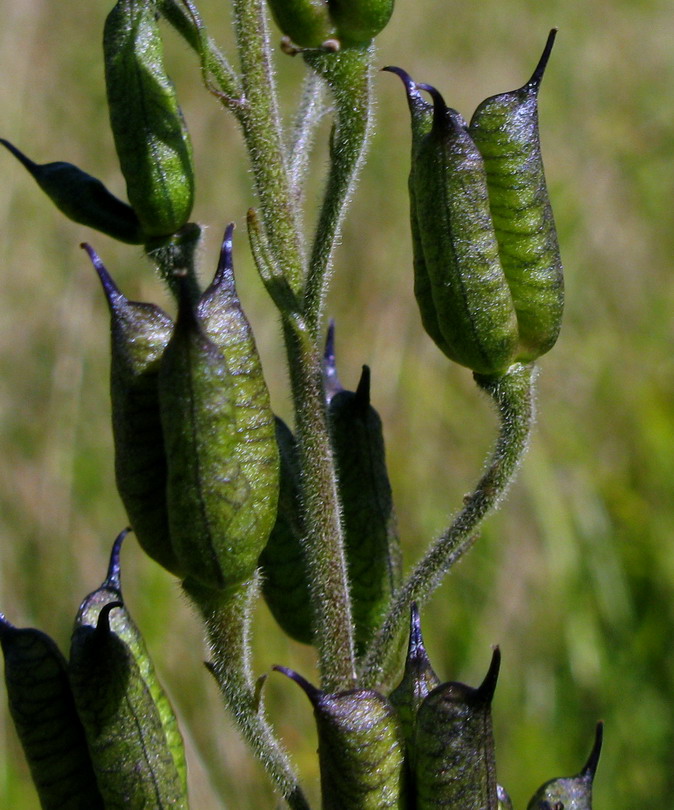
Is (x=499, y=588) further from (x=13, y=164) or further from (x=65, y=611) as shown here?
(x=13, y=164)

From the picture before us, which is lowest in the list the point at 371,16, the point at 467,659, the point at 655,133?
the point at 467,659

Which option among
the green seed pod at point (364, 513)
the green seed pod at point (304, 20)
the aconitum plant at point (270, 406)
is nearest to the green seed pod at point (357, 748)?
the aconitum plant at point (270, 406)

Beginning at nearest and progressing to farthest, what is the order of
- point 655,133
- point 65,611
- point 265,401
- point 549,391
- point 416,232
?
point 265,401
point 416,232
point 65,611
point 549,391
point 655,133

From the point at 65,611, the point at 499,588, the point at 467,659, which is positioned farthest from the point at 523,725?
the point at 65,611

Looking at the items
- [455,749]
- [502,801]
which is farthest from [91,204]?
[502,801]

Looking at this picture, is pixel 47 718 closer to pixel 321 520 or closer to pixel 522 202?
pixel 321 520

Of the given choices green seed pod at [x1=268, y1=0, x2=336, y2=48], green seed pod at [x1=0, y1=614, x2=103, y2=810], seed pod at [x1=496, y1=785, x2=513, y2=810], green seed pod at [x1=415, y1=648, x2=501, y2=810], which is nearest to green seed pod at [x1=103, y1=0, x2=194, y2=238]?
green seed pod at [x1=268, y1=0, x2=336, y2=48]

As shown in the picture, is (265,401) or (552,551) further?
(552,551)
